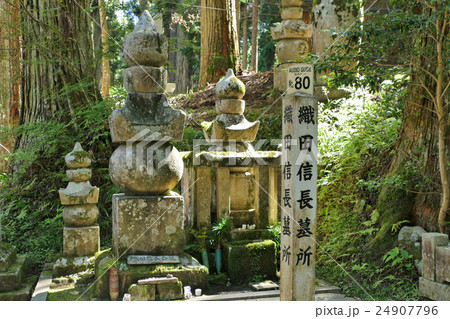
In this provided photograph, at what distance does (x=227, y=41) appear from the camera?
12.4 m

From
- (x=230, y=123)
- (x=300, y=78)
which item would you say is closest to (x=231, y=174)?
(x=230, y=123)

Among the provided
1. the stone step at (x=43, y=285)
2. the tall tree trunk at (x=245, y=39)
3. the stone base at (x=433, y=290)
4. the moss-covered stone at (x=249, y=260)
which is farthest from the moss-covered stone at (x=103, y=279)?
the tall tree trunk at (x=245, y=39)

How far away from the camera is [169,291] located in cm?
499

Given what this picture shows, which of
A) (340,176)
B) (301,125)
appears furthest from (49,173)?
(301,125)

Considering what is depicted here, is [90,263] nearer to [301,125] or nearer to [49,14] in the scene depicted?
[301,125]

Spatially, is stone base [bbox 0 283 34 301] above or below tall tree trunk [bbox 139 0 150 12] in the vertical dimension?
below

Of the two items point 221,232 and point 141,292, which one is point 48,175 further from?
point 141,292

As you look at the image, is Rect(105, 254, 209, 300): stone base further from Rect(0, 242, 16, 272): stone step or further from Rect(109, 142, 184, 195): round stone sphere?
Rect(0, 242, 16, 272): stone step

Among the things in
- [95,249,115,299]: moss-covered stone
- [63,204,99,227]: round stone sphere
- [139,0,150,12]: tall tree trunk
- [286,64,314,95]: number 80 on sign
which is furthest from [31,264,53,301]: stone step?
[139,0,150,12]: tall tree trunk

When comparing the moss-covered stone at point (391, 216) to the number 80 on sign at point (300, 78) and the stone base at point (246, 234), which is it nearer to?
the stone base at point (246, 234)

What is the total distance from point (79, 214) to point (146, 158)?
146cm

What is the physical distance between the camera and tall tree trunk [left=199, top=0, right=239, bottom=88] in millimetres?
12250

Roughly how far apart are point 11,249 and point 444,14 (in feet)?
19.5

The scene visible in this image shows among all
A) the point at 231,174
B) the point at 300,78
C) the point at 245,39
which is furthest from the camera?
the point at 245,39
